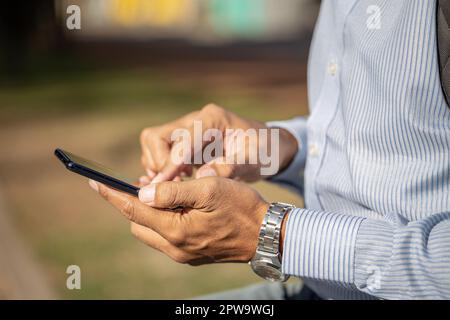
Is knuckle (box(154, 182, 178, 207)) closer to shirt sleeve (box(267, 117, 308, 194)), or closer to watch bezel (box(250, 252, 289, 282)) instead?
watch bezel (box(250, 252, 289, 282))

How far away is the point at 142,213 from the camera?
1.68m

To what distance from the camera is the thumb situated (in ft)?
5.22

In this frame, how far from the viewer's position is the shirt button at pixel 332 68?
1.93 m

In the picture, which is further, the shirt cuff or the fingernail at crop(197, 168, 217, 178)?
the fingernail at crop(197, 168, 217, 178)

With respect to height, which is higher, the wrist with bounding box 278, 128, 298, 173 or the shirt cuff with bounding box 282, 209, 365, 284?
the wrist with bounding box 278, 128, 298, 173

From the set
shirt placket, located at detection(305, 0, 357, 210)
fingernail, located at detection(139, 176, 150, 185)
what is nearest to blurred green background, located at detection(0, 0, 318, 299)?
fingernail, located at detection(139, 176, 150, 185)

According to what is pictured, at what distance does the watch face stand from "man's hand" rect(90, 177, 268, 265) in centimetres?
3

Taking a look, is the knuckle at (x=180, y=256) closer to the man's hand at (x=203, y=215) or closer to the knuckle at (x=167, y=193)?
the man's hand at (x=203, y=215)

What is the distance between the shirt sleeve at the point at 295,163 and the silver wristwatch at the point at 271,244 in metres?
0.57

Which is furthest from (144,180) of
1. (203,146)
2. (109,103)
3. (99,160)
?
(109,103)

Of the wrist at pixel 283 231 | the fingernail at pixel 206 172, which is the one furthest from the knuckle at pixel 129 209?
the wrist at pixel 283 231

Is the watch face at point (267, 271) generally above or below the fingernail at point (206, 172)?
below

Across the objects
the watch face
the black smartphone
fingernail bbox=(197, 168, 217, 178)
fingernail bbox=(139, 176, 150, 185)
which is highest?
the black smartphone
